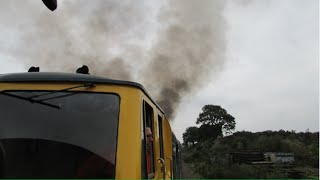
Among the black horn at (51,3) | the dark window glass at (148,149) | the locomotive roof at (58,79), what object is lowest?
the dark window glass at (148,149)

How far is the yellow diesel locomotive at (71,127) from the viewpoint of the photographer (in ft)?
11.2

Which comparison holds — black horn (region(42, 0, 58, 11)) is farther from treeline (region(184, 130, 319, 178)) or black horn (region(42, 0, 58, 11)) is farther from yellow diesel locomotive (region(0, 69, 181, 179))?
treeline (region(184, 130, 319, 178))

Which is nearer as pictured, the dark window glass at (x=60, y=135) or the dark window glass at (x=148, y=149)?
the dark window glass at (x=60, y=135)

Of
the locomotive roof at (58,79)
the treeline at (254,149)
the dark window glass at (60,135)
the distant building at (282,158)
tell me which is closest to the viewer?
the dark window glass at (60,135)

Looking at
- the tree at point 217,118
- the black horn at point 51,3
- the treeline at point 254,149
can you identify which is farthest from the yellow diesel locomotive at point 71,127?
the tree at point 217,118

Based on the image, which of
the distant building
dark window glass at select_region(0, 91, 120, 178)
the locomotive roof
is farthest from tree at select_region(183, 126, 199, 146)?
dark window glass at select_region(0, 91, 120, 178)

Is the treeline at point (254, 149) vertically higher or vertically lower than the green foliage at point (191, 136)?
lower

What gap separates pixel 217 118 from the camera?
53.9 metres

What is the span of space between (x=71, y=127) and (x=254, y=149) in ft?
94.3

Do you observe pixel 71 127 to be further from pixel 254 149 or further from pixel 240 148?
pixel 240 148

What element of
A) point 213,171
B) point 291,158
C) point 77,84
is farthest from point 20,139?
point 291,158

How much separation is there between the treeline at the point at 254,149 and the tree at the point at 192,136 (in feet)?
58.5

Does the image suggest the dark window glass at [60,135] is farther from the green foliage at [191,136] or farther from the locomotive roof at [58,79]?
the green foliage at [191,136]

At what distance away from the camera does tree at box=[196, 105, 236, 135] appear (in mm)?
53156
